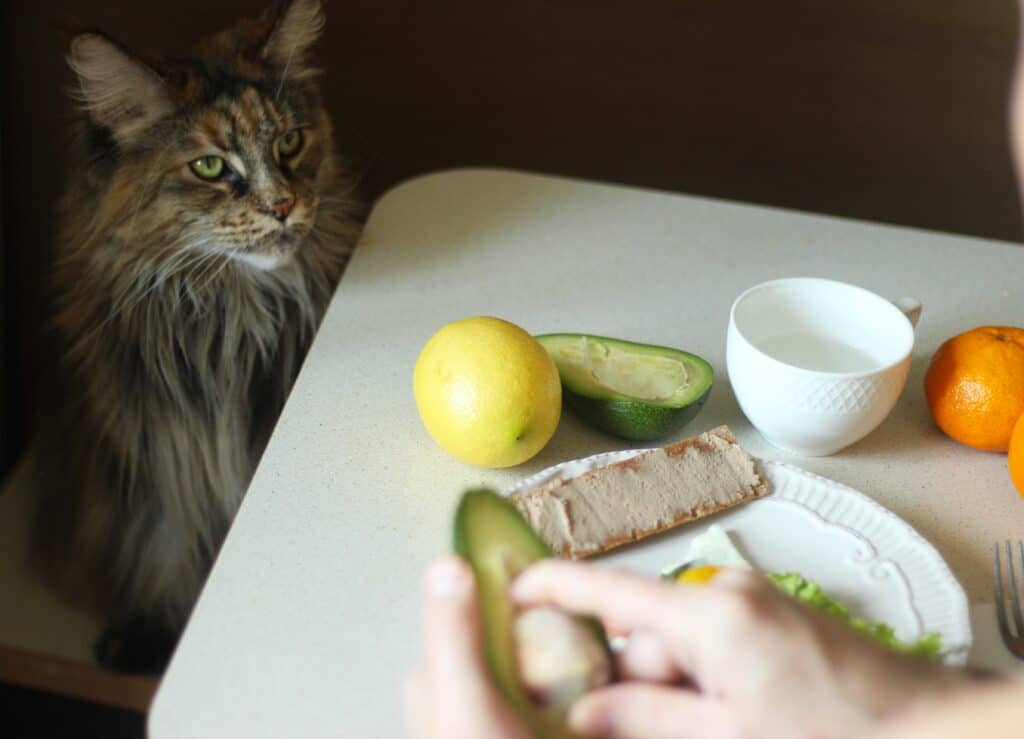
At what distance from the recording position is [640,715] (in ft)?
2.27

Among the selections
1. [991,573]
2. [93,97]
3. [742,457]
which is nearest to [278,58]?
[93,97]

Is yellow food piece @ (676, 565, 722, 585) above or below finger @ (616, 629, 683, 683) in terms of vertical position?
below

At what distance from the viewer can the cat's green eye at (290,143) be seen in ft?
4.52

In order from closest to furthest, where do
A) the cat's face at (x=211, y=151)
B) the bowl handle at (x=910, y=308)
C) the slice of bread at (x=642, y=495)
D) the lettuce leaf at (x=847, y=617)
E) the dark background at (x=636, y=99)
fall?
the lettuce leaf at (x=847, y=617)
the slice of bread at (x=642, y=495)
the bowl handle at (x=910, y=308)
the cat's face at (x=211, y=151)
the dark background at (x=636, y=99)

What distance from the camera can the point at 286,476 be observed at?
1069 millimetres

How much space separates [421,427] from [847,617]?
0.48 m

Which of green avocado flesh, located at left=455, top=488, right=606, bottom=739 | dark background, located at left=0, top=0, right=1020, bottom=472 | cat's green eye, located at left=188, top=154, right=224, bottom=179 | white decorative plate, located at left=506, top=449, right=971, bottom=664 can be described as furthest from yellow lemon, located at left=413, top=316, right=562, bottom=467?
dark background, located at left=0, top=0, right=1020, bottom=472

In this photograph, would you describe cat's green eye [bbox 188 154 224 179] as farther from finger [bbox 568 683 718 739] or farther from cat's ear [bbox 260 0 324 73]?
finger [bbox 568 683 718 739]

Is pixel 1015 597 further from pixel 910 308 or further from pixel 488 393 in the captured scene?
pixel 488 393

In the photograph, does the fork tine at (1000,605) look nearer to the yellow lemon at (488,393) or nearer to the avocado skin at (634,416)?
the avocado skin at (634,416)

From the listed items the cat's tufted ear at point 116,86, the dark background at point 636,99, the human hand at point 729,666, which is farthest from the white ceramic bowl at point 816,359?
the dark background at point 636,99

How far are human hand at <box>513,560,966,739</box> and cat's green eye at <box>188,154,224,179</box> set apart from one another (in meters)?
0.80

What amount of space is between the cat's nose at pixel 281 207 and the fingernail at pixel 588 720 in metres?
0.82

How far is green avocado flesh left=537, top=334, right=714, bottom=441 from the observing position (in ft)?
3.54
